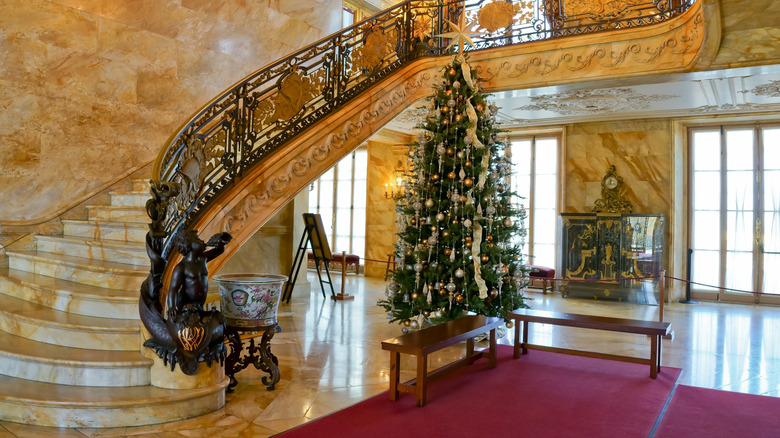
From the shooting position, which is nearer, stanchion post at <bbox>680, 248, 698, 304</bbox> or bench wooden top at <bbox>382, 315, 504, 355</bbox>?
bench wooden top at <bbox>382, 315, 504, 355</bbox>

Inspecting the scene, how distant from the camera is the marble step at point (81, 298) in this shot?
407 centimetres

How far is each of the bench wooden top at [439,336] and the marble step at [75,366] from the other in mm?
1603

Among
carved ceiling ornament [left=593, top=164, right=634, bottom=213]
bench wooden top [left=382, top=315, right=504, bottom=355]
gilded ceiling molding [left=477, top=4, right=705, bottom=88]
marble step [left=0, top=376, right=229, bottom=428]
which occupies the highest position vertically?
gilded ceiling molding [left=477, top=4, right=705, bottom=88]

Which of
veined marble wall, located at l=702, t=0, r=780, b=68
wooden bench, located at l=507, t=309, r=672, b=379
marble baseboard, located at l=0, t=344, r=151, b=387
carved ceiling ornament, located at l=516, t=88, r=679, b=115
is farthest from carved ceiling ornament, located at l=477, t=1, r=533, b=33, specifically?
marble baseboard, located at l=0, t=344, r=151, b=387

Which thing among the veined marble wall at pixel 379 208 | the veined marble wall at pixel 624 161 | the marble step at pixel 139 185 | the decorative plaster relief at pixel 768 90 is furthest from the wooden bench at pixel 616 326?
the veined marble wall at pixel 379 208

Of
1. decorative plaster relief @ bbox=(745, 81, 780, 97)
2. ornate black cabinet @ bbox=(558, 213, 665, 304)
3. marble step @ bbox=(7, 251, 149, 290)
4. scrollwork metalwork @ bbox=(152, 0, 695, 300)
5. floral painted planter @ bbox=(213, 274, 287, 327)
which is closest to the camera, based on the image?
floral painted planter @ bbox=(213, 274, 287, 327)

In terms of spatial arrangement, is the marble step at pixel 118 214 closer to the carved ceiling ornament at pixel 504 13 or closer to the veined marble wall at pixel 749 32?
the carved ceiling ornament at pixel 504 13

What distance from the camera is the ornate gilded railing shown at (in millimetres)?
4398

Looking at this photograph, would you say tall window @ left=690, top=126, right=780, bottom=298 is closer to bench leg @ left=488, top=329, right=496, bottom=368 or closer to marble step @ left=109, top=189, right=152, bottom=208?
bench leg @ left=488, top=329, right=496, bottom=368

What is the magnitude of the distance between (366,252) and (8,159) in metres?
8.18

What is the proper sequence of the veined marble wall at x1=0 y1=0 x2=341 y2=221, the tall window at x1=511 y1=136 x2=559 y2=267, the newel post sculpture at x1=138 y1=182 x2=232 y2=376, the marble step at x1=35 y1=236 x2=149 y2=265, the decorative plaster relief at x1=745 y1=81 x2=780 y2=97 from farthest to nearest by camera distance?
1. the tall window at x1=511 y1=136 x2=559 y2=267
2. the decorative plaster relief at x1=745 y1=81 x2=780 y2=97
3. the veined marble wall at x1=0 y1=0 x2=341 y2=221
4. the marble step at x1=35 y1=236 x2=149 y2=265
5. the newel post sculpture at x1=138 y1=182 x2=232 y2=376

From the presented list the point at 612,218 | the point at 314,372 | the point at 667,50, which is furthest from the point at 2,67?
the point at 612,218

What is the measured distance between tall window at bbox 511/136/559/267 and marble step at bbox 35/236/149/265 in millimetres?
8355

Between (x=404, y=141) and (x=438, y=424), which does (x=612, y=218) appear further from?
(x=438, y=424)
